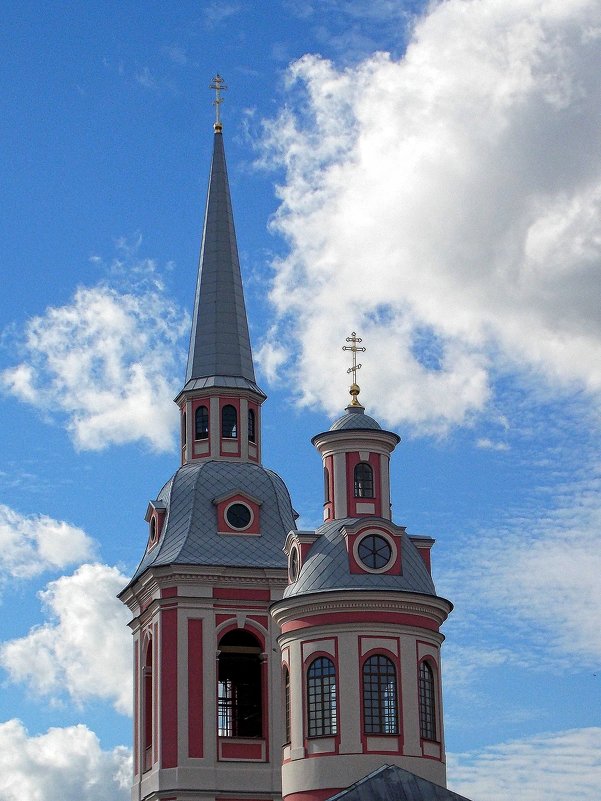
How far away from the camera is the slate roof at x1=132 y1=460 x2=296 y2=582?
63.1m

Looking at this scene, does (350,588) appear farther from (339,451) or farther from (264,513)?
(264,513)

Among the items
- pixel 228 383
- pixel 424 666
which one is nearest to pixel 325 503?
pixel 424 666

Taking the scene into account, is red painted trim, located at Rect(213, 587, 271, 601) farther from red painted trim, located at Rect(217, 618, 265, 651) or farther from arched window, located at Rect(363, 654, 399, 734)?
arched window, located at Rect(363, 654, 399, 734)

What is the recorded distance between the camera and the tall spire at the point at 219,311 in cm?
6794

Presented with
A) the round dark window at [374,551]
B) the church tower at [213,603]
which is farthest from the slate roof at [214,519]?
the round dark window at [374,551]

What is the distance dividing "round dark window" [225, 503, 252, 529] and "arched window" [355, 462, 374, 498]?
7547mm

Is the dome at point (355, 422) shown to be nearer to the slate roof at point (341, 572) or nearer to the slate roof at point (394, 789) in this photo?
the slate roof at point (341, 572)

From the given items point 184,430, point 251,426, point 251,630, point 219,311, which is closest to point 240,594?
point 251,630

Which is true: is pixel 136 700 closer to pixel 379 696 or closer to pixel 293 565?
pixel 293 565

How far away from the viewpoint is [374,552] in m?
55.5

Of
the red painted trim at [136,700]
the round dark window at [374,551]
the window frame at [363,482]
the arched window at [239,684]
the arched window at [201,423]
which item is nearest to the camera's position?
the round dark window at [374,551]

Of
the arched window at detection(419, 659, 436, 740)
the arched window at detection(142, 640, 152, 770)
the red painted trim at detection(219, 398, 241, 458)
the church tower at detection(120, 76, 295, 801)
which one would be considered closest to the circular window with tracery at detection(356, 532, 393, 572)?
the arched window at detection(419, 659, 436, 740)

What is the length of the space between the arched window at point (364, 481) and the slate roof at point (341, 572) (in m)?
1.14

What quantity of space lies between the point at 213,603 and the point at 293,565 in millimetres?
6317
